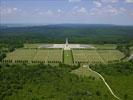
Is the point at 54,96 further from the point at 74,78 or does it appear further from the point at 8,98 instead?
the point at 74,78

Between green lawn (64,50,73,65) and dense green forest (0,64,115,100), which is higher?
dense green forest (0,64,115,100)

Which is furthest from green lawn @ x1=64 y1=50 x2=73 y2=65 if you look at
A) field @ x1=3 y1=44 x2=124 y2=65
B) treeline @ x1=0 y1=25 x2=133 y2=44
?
treeline @ x1=0 y1=25 x2=133 y2=44

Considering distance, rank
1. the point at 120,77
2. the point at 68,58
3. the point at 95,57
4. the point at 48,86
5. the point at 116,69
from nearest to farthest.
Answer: the point at 48,86, the point at 120,77, the point at 116,69, the point at 68,58, the point at 95,57

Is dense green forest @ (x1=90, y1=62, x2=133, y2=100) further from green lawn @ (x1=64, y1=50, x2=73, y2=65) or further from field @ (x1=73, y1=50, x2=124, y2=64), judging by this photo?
field @ (x1=73, y1=50, x2=124, y2=64)

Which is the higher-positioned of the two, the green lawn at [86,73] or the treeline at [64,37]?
the green lawn at [86,73]

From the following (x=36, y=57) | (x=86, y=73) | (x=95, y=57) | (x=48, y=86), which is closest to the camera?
(x=48, y=86)

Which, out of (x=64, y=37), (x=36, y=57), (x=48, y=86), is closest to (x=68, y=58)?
(x=36, y=57)

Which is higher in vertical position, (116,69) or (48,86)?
(116,69)

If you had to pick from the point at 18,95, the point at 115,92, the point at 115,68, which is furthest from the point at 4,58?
the point at 115,92

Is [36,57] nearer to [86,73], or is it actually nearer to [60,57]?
[60,57]

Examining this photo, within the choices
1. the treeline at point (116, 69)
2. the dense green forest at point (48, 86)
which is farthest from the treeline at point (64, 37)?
the dense green forest at point (48, 86)

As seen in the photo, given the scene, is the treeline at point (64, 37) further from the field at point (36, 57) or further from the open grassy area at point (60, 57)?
the open grassy area at point (60, 57)

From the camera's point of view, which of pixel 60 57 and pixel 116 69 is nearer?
pixel 116 69
